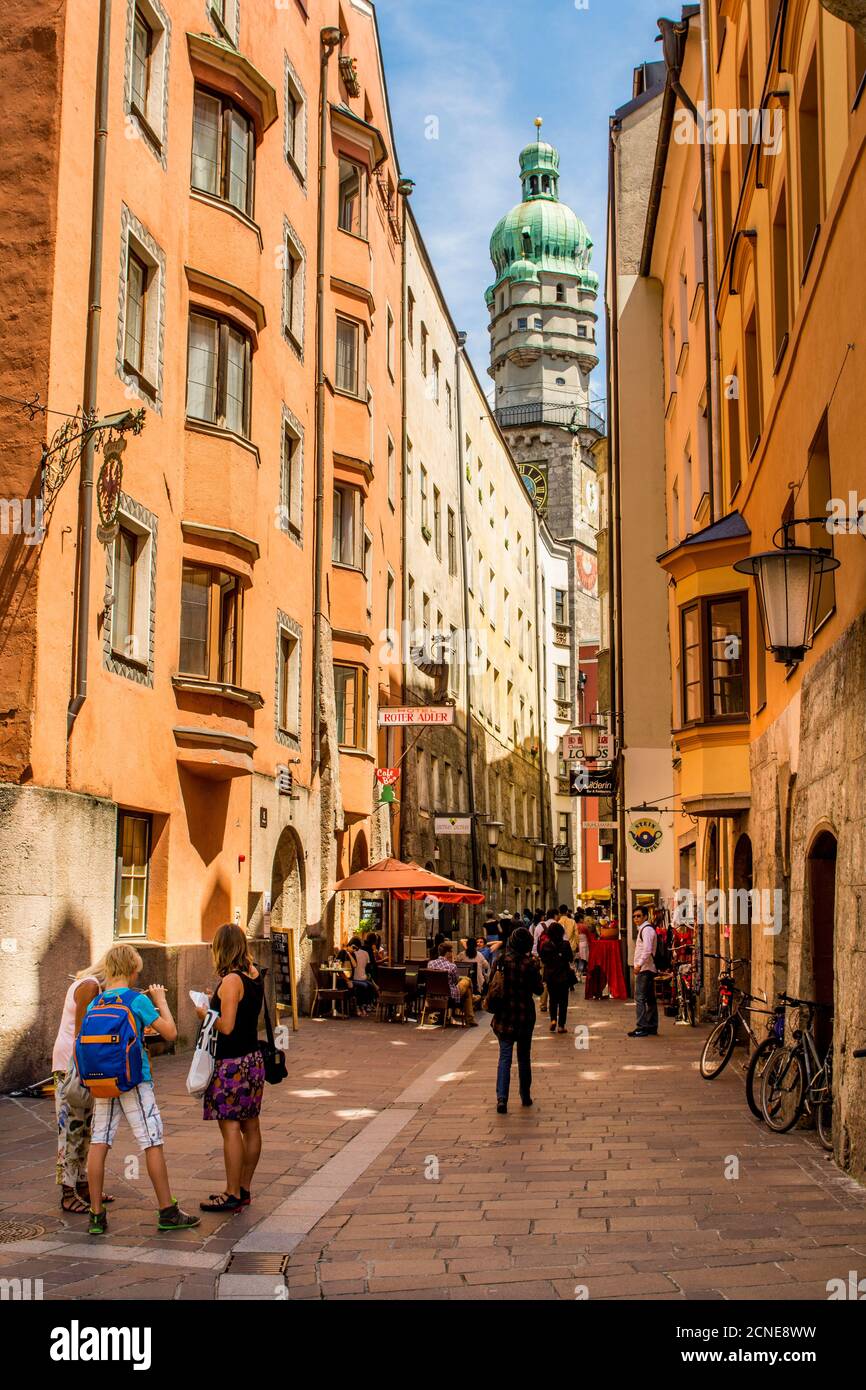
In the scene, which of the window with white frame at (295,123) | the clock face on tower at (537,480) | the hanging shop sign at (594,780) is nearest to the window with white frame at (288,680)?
the window with white frame at (295,123)

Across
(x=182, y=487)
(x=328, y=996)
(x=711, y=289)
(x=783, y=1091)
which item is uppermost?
(x=711, y=289)

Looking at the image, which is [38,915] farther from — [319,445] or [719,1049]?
[319,445]

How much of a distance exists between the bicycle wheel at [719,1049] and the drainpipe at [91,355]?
734 centimetres

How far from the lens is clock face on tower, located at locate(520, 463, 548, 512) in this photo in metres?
83.7

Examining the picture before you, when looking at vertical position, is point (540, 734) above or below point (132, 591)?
above

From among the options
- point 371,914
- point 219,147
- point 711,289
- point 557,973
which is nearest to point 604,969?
point 371,914

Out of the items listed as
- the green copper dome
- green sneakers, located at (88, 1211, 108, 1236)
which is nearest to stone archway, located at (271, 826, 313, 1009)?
green sneakers, located at (88, 1211, 108, 1236)

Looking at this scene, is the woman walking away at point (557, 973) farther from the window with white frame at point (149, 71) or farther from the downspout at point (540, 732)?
the downspout at point (540, 732)

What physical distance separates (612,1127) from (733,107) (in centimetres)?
Result: 1356

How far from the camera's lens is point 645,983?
67.0 ft

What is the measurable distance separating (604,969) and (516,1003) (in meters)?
17.4

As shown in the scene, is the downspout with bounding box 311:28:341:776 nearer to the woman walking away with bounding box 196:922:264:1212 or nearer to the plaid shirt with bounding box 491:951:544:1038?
the plaid shirt with bounding box 491:951:544:1038

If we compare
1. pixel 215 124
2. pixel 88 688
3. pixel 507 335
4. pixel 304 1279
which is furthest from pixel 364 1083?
pixel 507 335

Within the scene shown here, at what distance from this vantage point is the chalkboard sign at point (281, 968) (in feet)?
69.9
